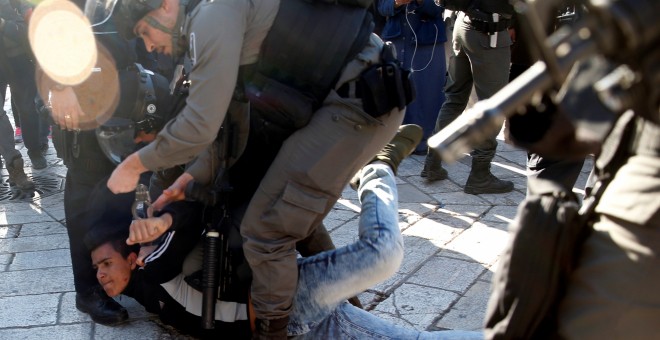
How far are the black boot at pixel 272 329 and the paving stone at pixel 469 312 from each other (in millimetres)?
739

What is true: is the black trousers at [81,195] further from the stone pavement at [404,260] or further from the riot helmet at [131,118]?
the stone pavement at [404,260]

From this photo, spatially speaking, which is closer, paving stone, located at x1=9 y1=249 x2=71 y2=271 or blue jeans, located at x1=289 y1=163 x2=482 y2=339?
blue jeans, located at x1=289 y1=163 x2=482 y2=339

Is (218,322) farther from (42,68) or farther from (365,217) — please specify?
(42,68)

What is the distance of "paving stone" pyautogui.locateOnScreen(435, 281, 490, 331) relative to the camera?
3.37 metres

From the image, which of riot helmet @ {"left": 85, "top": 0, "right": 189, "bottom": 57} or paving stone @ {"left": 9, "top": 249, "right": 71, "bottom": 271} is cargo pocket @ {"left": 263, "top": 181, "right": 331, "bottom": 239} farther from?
paving stone @ {"left": 9, "top": 249, "right": 71, "bottom": 271}

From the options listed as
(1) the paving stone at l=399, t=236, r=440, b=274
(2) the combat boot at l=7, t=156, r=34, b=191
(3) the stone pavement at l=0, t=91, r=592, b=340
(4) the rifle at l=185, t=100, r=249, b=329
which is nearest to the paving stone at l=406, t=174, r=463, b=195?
(3) the stone pavement at l=0, t=91, r=592, b=340

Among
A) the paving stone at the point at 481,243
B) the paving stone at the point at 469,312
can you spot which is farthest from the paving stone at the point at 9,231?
the paving stone at the point at 469,312

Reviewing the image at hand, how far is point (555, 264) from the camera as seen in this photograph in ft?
5.55

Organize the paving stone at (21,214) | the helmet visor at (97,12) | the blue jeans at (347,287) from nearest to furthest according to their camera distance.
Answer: the blue jeans at (347,287), the helmet visor at (97,12), the paving stone at (21,214)

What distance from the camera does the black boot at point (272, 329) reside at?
293cm

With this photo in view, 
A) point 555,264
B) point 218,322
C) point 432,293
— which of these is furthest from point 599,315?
point 432,293

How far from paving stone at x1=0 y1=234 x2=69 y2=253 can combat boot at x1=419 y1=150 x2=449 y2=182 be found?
2.25m

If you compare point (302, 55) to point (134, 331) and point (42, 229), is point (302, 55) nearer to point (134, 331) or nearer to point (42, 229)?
point (134, 331)

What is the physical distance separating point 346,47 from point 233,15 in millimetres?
430
